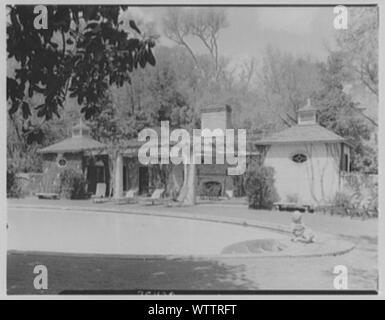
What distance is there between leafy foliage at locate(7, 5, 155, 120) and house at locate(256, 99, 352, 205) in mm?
1954

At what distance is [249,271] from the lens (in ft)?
17.0

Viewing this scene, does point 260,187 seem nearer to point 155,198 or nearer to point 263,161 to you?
point 263,161

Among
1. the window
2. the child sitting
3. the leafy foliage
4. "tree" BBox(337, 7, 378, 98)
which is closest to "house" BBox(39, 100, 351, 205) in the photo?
the window

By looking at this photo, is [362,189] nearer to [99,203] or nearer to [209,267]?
[209,267]

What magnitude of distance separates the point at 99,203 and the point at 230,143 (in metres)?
1.85

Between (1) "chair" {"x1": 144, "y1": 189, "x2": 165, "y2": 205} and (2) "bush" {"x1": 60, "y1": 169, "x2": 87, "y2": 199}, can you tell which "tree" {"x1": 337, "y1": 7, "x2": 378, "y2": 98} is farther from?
(2) "bush" {"x1": 60, "y1": 169, "x2": 87, "y2": 199}

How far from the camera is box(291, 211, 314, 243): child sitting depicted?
208 inches

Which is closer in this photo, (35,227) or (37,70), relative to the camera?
(37,70)

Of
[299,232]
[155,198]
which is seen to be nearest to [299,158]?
[299,232]

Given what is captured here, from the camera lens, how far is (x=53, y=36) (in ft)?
15.2

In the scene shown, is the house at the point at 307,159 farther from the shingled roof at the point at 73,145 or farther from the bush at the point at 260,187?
the shingled roof at the point at 73,145

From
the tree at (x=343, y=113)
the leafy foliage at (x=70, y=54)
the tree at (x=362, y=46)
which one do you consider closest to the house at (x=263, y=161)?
the tree at (x=343, y=113)

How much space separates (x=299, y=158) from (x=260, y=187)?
62 cm

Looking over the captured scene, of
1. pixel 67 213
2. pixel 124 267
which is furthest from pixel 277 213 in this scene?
pixel 67 213
